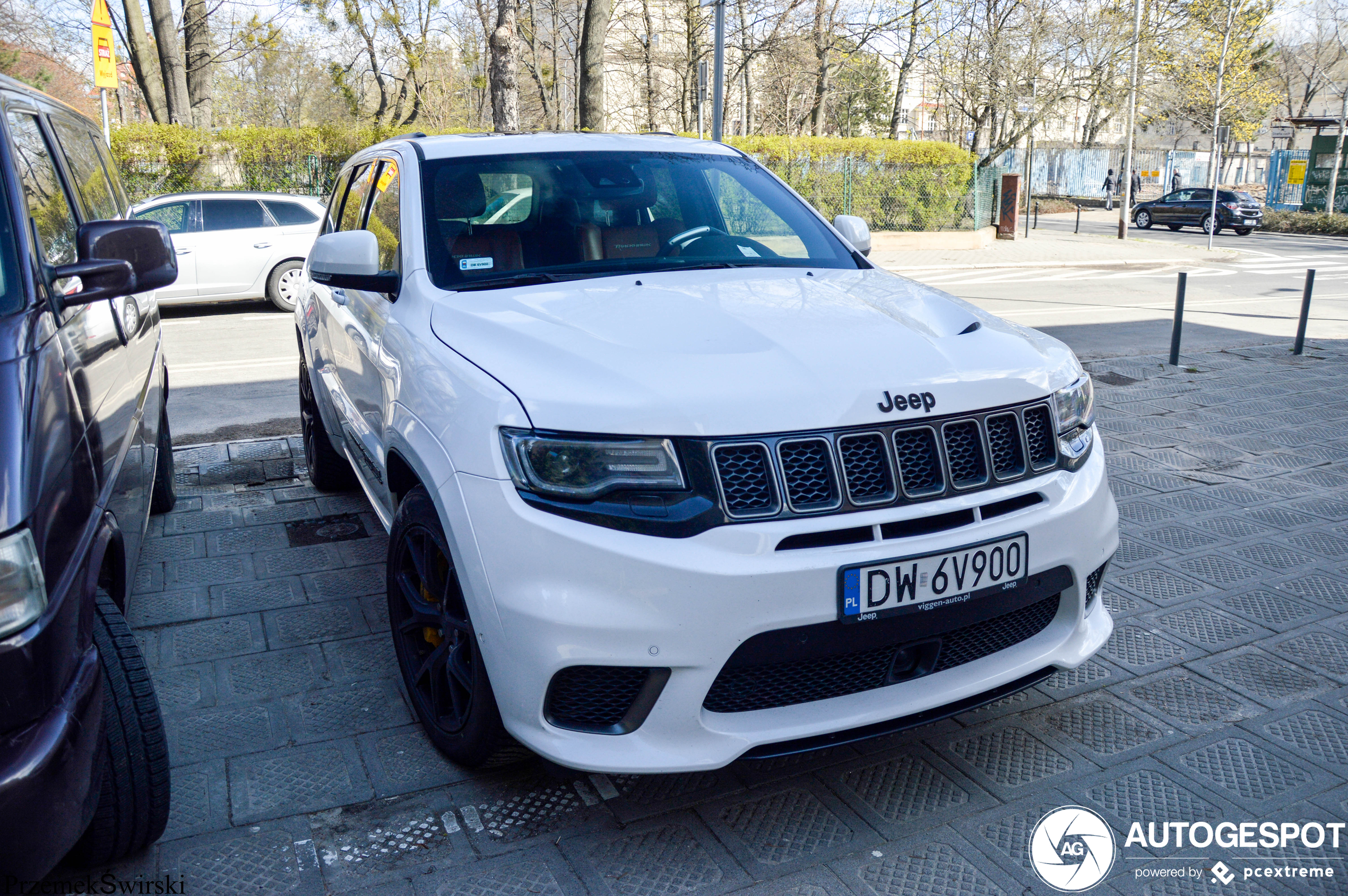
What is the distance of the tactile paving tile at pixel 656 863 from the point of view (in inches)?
98.2

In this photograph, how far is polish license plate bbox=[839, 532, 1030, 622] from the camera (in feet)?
7.80

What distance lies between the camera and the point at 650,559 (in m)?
2.30

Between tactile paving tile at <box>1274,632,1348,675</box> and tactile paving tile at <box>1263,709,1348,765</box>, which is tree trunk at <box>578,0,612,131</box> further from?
tactile paving tile at <box>1263,709,1348,765</box>

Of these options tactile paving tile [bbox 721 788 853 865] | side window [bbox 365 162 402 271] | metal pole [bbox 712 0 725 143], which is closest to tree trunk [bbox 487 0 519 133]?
metal pole [bbox 712 0 725 143]

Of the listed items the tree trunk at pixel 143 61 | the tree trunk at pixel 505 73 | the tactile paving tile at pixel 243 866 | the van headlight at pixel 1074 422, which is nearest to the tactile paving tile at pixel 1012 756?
the van headlight at pixel 1074 422

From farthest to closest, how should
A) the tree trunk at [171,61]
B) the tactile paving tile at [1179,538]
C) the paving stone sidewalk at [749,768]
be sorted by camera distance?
the tree trunk at [171,61], the tactile paving tile at [1179,538], the paving stone sidewalk at [749,768]

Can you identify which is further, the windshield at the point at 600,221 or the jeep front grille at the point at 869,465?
the windshield at the point at 600,221

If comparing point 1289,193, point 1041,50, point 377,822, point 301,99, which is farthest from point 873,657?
point 301,99

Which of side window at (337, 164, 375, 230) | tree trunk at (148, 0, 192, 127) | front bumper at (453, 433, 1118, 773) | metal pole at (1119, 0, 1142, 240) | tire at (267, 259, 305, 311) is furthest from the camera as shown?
metal pole at (1119, 0, 1142, 240)

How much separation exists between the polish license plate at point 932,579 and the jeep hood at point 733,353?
34cm

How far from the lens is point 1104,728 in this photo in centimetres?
320

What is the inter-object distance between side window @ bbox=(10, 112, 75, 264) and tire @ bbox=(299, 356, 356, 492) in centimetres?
204

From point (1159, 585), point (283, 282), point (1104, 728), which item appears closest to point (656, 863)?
point (1104, 728)

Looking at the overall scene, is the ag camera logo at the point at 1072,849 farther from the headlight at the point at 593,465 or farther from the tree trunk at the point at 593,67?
the tree trunk at the point at 593,67
